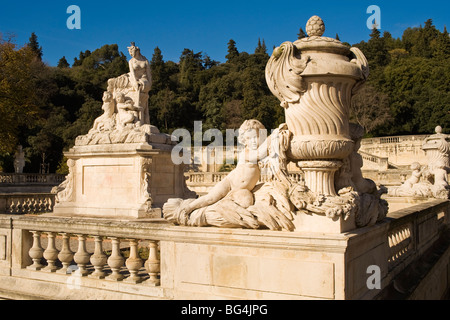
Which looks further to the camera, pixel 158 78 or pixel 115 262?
pixel 158 78

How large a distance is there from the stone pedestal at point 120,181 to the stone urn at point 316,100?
26.8 ft

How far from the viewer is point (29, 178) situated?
28.2 meters

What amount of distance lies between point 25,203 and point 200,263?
14.5 metres

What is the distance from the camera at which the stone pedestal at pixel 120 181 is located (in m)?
12.1

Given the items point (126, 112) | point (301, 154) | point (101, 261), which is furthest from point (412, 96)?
point (101, 261)

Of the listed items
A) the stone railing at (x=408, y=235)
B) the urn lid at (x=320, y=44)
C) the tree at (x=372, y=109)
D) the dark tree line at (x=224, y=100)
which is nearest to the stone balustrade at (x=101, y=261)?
the urn lid at (x=320, y=44)

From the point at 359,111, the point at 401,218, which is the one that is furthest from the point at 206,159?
the point at 401,218

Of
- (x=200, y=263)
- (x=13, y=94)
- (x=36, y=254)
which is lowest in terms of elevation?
(x=36, y=254)

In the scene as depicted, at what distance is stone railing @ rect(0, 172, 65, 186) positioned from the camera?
2719 cm

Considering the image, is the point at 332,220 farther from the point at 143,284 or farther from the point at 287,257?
the point at 143,284

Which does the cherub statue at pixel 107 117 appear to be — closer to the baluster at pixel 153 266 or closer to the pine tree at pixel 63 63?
the baluster at pixel 153 266

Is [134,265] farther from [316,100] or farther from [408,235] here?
[408,235]

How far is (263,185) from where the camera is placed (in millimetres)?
4328
